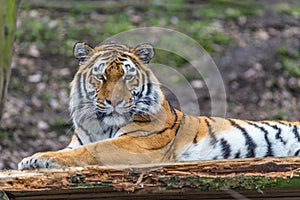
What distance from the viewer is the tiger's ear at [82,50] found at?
3465 mm

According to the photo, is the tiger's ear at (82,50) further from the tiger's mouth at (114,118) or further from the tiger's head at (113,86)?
the tiger's mouth at (114,118)

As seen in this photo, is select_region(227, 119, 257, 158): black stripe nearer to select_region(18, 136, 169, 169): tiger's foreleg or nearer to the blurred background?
select_region(18, 136, 169, 169): tiger's foreleg

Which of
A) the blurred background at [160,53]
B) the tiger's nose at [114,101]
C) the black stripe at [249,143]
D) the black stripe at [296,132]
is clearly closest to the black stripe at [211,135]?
the black stripe at [249,143]

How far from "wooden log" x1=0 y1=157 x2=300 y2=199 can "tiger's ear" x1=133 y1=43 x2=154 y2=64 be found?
80 centimetres

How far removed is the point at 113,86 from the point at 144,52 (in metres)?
0.29

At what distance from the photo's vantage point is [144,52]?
3545 mm

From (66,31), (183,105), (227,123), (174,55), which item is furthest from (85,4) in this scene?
(227,123)

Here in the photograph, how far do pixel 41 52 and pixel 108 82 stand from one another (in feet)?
18.3

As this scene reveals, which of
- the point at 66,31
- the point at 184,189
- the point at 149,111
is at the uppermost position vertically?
the point at 66,31

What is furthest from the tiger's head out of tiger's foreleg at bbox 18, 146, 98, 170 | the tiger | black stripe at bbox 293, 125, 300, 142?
black stripe at bbox 293, 125, 300, 142

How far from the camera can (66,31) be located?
9.12 meters

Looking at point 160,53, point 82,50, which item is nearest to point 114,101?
point 82,50

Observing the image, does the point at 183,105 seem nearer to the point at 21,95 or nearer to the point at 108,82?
the point at 21,95

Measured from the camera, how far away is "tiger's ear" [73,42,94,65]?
3465 mm
